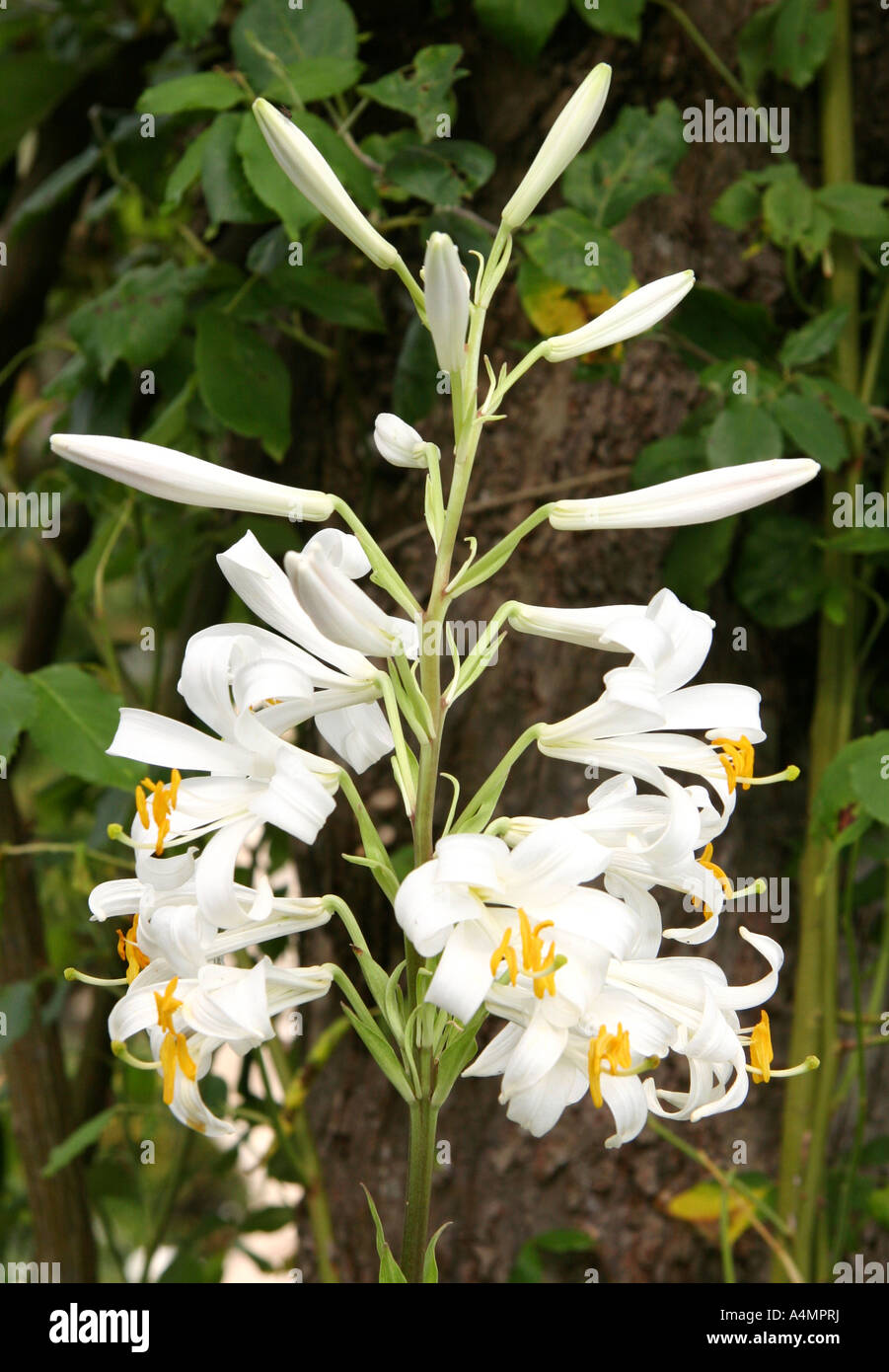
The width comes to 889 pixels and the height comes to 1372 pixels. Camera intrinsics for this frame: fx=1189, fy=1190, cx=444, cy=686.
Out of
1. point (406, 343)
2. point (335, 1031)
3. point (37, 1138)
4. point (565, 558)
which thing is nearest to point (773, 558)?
point (565, 558)

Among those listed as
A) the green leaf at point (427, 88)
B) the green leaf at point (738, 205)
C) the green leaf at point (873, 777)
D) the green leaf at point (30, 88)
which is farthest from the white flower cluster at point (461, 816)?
the green leaf at point (30, 88)

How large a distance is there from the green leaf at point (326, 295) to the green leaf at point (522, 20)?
0.29m

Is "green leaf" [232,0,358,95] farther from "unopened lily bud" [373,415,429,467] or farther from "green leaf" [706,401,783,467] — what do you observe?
"unopened lily bud" [373,415,429,467]

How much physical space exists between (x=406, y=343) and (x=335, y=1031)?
0.80 meters

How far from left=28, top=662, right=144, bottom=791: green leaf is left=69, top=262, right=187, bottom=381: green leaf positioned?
35 centimetres

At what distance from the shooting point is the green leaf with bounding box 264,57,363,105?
3.68 feet

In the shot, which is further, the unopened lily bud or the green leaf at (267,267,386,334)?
the green leaf at (267,267,386,334)

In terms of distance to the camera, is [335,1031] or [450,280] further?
[335,1031]

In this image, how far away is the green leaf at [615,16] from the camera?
1.24m

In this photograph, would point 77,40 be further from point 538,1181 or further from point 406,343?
point 538,1181

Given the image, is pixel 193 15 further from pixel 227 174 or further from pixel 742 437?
pixel 742 437

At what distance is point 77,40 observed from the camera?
1684mm

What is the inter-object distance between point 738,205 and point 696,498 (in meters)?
0.74

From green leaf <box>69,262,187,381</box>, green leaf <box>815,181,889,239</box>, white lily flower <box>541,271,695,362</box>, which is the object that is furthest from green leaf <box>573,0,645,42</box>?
white lily flower <box>541,271,695,362</box>
